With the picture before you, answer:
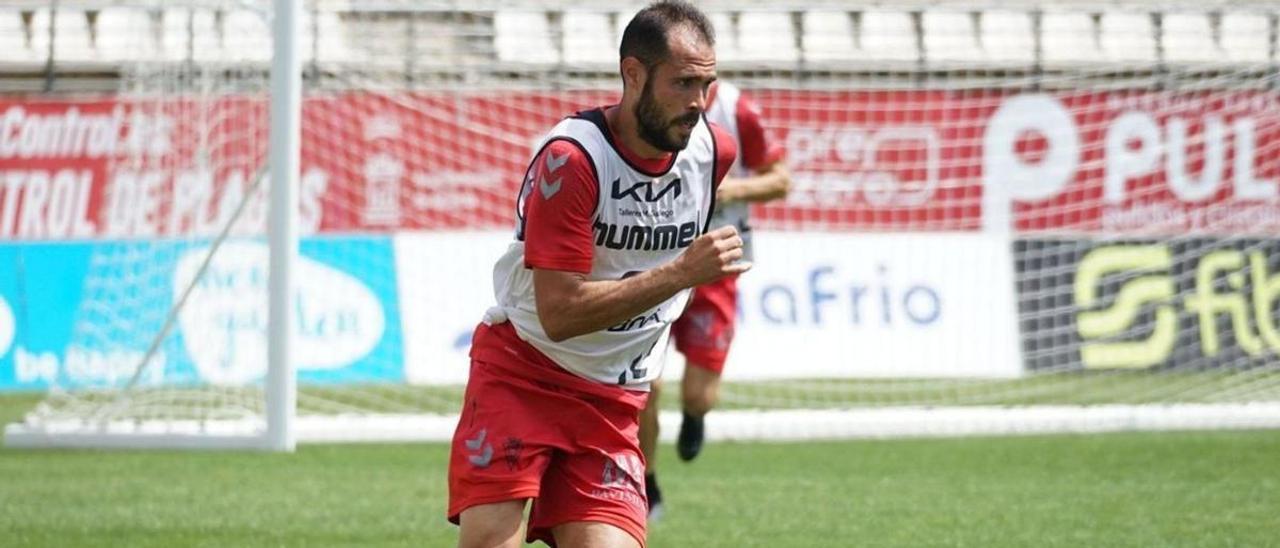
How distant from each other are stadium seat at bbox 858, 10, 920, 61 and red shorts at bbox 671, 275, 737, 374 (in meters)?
8.24

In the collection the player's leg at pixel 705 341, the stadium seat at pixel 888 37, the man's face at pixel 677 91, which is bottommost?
the player's leg at pixel 705 341

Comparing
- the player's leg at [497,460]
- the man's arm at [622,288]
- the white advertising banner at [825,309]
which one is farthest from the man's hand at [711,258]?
the white advertising banner at [825,309]

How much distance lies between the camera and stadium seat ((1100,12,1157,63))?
16.1 meters

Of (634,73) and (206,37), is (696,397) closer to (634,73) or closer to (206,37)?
(634,73)

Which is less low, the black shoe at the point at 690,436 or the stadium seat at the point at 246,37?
the stadium seat at the point at 246,37

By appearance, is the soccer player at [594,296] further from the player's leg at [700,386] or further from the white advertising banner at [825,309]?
the white advertising banner at [825,309]

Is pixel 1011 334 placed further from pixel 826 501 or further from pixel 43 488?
pixel 43 488

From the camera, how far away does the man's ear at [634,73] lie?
4.61m

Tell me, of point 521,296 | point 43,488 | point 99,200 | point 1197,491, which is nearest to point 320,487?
point 43,488

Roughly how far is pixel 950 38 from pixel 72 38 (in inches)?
290

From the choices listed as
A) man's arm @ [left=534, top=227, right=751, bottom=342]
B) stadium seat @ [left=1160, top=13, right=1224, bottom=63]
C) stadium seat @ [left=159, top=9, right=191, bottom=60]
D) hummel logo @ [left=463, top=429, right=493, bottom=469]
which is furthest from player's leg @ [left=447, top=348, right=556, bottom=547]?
stadium seat @ [left=1160, top=13, right=1224, bottom=63]

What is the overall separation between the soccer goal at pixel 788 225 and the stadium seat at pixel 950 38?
72mm

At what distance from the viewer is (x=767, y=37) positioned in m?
16.7

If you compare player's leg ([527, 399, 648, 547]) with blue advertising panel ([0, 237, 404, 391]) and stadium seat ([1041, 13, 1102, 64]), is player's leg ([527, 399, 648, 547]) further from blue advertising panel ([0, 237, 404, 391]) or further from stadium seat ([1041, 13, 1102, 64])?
stadium seat ([1041, 13, 1102, 64])
